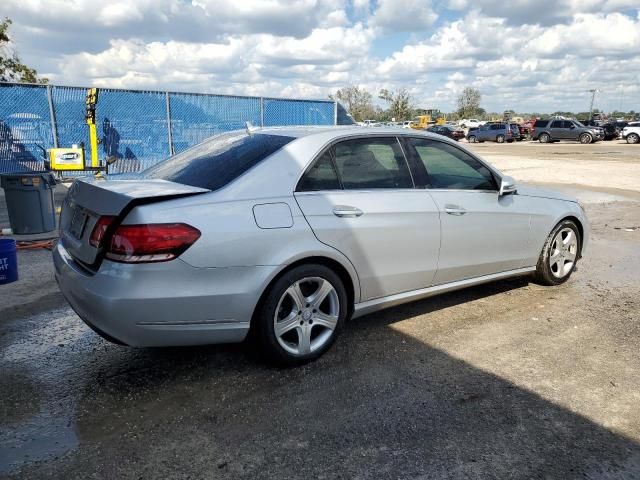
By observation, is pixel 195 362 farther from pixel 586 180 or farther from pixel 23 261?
pixel 586 180

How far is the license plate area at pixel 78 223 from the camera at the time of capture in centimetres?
320

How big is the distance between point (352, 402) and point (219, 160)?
1820 millimetres

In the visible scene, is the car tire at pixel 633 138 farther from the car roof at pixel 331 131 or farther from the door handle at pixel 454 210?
the car roof at pixel 331 131

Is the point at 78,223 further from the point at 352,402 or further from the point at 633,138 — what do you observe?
the point at 633,138

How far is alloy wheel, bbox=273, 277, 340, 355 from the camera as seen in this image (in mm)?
3316

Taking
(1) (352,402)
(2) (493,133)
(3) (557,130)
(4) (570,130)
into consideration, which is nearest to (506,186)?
(1) (352,402)

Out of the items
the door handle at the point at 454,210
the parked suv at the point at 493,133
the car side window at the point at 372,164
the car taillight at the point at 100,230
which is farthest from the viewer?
the parked suv at the point at 493,133

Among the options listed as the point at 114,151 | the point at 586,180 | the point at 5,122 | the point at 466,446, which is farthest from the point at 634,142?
the point at 466,446

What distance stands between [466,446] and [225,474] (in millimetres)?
1212

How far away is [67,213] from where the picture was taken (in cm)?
355

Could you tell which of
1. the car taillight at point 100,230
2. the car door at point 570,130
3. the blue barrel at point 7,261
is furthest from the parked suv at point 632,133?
the car taillight at point 100,230

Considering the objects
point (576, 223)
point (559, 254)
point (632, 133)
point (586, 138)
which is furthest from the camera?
point (586, 138)

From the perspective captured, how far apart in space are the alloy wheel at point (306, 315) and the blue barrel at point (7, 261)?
295 centimetres

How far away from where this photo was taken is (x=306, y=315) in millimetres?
3404
